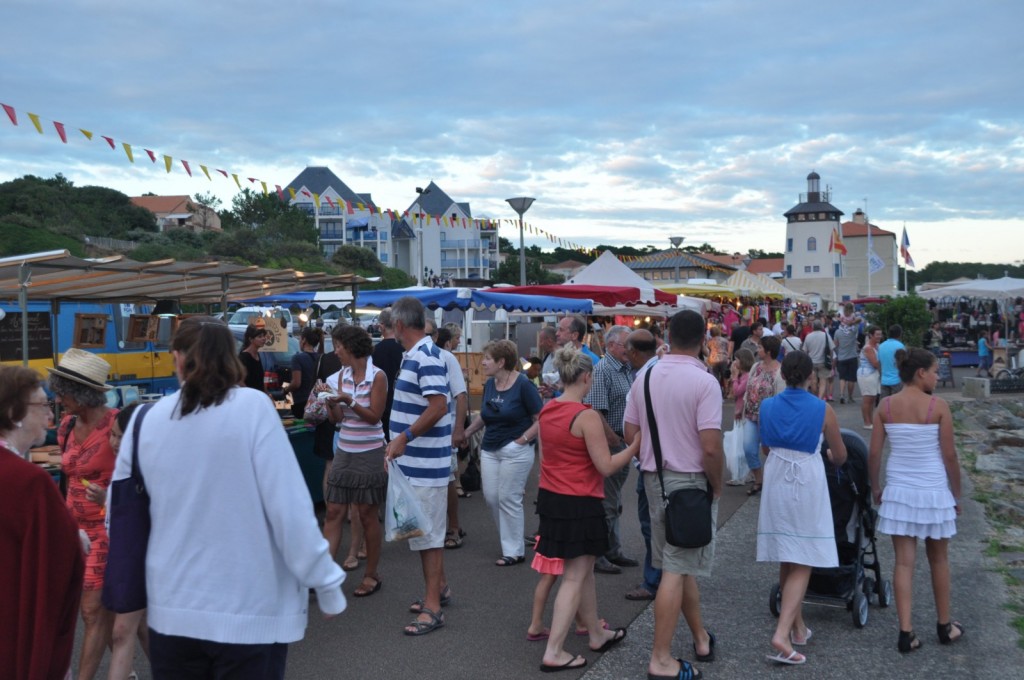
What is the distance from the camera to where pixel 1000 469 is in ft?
37.8

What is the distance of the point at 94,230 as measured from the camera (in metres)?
59.0

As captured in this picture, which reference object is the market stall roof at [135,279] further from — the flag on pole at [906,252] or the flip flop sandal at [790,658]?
the flag on pole at [906,252]

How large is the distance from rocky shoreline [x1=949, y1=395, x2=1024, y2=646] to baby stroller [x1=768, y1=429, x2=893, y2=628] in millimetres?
938

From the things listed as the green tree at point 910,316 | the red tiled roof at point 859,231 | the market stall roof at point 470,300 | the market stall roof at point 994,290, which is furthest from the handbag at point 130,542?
the red tiled roof at point 859,231

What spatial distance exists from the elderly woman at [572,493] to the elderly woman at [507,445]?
1.79m

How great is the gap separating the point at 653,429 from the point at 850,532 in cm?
172

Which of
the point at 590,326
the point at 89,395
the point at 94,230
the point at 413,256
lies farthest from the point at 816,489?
the point at 413,256

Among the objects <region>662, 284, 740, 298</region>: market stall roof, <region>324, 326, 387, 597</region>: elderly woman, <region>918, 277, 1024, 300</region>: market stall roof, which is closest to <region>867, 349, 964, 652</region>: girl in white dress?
<region>324, 326, 387, 597</region>: elderly woman

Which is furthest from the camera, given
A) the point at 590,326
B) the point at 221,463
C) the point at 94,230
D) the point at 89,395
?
the point at 94,230

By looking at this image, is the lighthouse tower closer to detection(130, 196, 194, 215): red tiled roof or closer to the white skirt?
detection(130, 196, 194, 215): red tiled roof

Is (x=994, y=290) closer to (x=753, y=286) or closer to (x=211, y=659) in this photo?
(x=753, y=286)

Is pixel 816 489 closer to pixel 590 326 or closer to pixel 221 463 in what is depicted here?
pixel 221 463

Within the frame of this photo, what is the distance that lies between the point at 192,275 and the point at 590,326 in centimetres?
1256

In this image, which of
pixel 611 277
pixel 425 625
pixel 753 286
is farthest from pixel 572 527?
pixel 753 286
